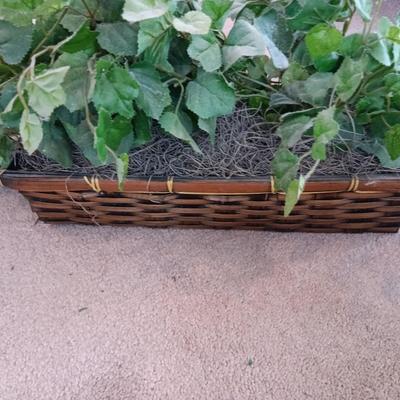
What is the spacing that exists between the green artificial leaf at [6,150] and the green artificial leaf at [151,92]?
9.0 inches

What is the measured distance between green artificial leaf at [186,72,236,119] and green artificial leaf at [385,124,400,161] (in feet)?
0.67

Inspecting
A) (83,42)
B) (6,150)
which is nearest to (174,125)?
(83,42)

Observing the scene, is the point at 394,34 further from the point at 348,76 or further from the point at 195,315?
the point at 195,315

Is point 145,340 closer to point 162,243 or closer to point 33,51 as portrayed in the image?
point 162,243

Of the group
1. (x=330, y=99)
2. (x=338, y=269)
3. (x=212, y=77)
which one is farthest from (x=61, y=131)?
(x=338, y=269)

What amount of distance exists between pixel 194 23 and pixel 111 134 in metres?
0.17

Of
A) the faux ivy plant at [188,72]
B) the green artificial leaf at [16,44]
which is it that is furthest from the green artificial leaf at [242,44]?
the green artificial leaf at [16,44]

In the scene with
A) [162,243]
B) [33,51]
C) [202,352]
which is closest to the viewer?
[33,51]

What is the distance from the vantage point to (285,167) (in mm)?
658

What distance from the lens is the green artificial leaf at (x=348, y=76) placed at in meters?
0.61

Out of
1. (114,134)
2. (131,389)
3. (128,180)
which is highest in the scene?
(114,134)

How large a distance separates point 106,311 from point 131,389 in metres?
0.13

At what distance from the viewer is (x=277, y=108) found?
0.75 metres

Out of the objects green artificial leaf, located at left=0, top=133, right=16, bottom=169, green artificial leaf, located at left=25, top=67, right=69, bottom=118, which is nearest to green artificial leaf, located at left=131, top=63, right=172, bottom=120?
green artificial leaf, located at left=25, top=67, right=69, bottom=118
